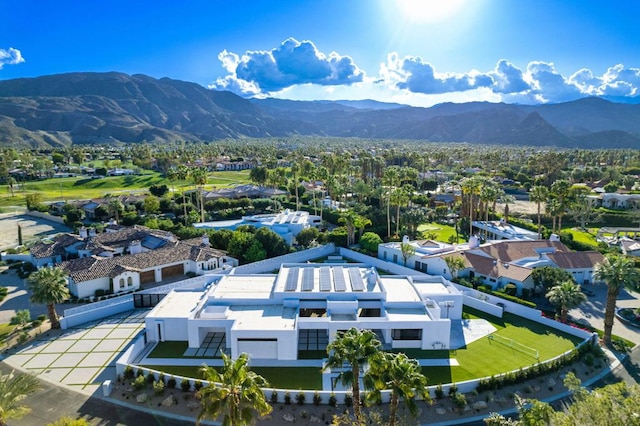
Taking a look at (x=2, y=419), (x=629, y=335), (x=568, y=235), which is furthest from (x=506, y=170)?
(x=2, y=419)

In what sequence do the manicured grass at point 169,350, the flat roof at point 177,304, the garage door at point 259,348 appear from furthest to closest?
the flat roof at point 177,304 → the manicured grass at point 169,350 → the garage door at point 259,348

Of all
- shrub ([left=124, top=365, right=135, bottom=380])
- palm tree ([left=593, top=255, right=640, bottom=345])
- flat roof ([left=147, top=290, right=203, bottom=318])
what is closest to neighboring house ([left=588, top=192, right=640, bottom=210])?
palm tree ([left=593, top=255, right=640, bottom=345])

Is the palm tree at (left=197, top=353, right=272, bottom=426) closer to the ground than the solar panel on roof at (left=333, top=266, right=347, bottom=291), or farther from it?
farther from it

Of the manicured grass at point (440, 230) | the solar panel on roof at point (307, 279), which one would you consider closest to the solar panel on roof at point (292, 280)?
the solar panel on roof at point (307, 279)

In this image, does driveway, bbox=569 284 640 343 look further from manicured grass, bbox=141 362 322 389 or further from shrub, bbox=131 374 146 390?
shrub, bbox=131 374 146 390

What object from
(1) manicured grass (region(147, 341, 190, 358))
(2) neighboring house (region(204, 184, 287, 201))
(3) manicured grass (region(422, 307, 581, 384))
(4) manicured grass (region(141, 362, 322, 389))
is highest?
(2) neighboring house (region(204, 184, 287, 201))

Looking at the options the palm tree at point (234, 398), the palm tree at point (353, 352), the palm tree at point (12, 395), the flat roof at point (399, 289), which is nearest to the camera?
the palm tree at point (234, 398)

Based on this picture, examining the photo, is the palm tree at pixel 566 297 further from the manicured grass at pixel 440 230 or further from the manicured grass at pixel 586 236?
the manicured grass at pixel 586 236
